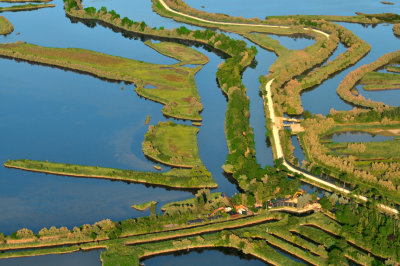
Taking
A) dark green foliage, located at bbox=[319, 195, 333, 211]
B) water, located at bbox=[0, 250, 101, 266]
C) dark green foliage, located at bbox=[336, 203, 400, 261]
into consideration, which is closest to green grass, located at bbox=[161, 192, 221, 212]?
water, located at bbox=[0, 250, 101, 266]

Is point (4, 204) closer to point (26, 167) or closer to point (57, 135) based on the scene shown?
point (26, 167)

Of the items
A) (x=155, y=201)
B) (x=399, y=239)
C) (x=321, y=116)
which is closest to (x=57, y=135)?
(x=155, y=201)

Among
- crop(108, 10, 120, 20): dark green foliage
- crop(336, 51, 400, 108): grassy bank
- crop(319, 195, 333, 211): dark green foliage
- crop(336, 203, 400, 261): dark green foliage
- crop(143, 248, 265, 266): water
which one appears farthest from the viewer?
crop(108, 10, 120, 20): dark green foliage

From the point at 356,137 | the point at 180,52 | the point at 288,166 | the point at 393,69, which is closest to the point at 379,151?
the point at 356,137

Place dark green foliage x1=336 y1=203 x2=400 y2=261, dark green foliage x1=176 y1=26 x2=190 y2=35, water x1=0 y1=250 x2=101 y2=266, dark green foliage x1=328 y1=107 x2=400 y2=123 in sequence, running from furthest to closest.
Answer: dark green foliage x1=176 y1=26 x2=190 y2=35, dark green foliage x1=328 y1=107 x2=400 y2=123, dark green foliage x1=336 y1=203 x2=400 y2=261, water x1=0 y1=250 x2=101 y2=266

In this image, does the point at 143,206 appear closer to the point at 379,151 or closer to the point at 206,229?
the point at 206,229

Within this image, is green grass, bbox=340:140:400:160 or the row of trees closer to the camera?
the row of trees

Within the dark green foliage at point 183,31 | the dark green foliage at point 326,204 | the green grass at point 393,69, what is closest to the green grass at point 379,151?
the dark green foliage at point 326,204

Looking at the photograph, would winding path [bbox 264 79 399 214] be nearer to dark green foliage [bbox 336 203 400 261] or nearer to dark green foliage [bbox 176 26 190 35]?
dark green foliage [bbox 336 203 400 261]
